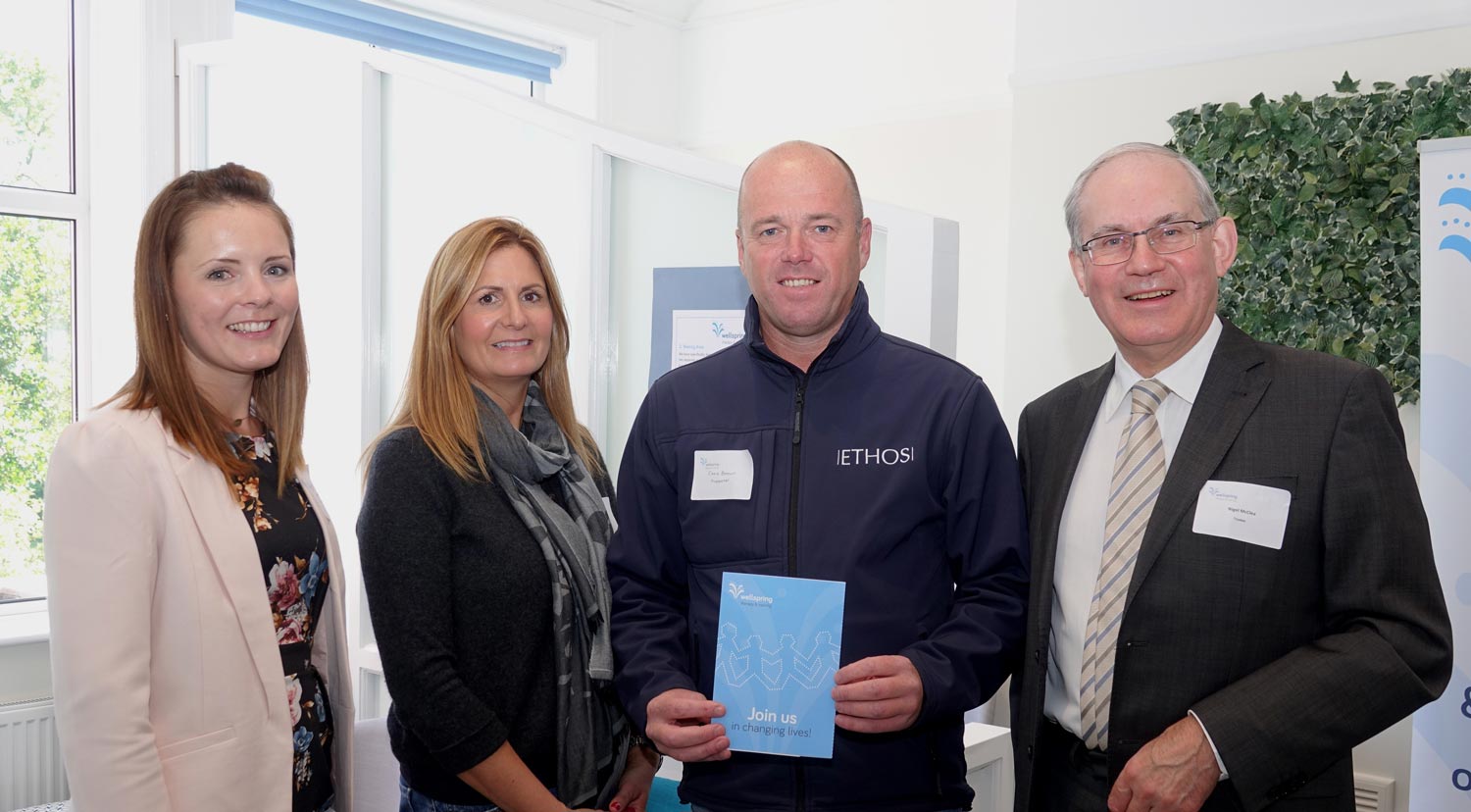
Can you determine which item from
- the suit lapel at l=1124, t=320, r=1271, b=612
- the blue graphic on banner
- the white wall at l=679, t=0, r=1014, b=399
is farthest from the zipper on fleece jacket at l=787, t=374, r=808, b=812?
the white wall at l=679, t=0, r=1014, b=399

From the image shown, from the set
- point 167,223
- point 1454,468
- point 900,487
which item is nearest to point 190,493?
point 167,223

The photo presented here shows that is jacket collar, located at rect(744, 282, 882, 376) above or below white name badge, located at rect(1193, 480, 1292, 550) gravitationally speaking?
above

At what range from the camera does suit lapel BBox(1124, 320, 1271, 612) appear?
1688 mm

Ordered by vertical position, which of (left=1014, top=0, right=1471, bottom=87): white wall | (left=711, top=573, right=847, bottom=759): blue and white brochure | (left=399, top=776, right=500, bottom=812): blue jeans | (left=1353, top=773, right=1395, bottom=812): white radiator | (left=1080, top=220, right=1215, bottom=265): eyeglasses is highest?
(left=1014, top=0, right=1471, bottom=87): white wall

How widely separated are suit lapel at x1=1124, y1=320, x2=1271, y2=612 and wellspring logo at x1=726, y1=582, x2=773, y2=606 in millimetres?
540

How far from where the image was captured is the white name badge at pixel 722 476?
1837 mm

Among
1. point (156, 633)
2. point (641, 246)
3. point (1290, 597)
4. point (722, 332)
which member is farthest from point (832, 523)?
point (641, 246)

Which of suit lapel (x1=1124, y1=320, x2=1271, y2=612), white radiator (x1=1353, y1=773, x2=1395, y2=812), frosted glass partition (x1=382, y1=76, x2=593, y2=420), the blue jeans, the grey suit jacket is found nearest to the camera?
the grey suit jacket

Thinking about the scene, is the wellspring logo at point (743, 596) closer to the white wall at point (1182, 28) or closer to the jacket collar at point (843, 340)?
the jacket collar at point (843, 340)

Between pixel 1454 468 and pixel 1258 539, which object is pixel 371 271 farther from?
pixel 1454 468

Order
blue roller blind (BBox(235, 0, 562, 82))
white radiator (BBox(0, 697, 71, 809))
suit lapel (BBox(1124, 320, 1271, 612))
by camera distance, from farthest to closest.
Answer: blue roller blind (BBox(235, 0, 562, 82)) < white radiator (BBox(0, 697, 71, 809)) < suit lapel (BBox(1124, 320, 1271, 612))

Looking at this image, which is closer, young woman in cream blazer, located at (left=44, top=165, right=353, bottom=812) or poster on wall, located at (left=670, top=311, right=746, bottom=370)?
young woman in cream blazer, located at (left=44, top=165, right=353, bottom=812)

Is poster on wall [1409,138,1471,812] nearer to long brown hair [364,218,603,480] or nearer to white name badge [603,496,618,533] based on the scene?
white name badge [603,496,618,533]

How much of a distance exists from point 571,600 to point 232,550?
56 centimetres
